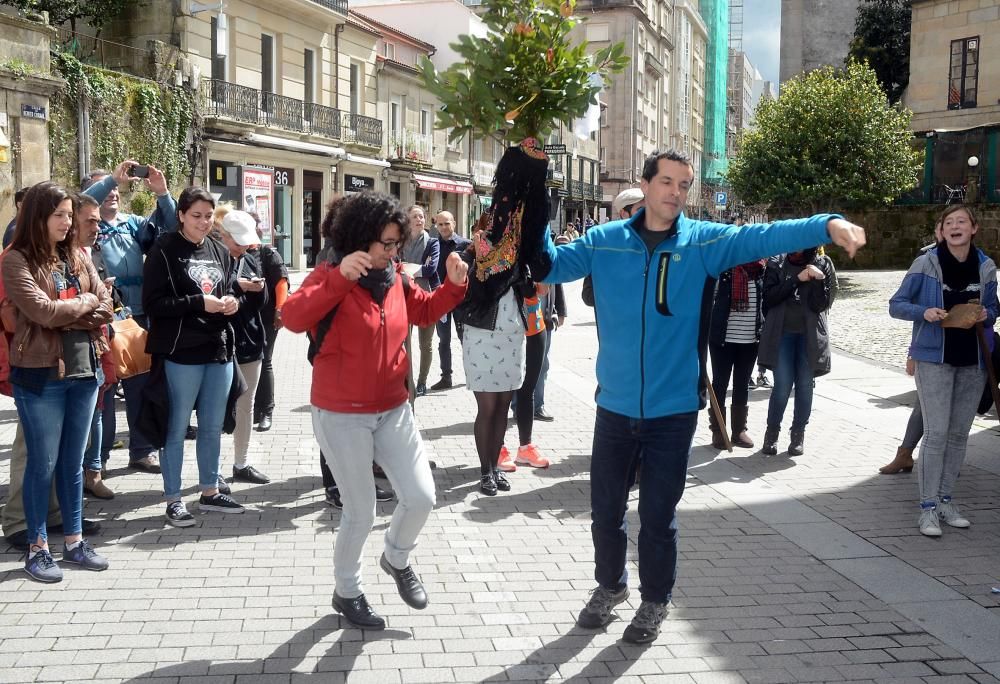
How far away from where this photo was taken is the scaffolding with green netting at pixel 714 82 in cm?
9481

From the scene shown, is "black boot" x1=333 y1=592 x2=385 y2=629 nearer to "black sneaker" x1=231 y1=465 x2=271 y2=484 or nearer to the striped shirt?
"black sneaker" x1=231 y1=465 x2=271 y2=484

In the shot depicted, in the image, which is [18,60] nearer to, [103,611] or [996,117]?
[103,611]

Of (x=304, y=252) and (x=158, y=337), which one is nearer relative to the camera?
(x=158, y=337)

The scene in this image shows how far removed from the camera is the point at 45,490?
4.71m

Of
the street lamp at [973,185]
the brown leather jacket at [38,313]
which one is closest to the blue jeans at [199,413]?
the brown leather jacket at [38,313]

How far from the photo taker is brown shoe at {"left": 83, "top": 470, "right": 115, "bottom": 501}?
609cm

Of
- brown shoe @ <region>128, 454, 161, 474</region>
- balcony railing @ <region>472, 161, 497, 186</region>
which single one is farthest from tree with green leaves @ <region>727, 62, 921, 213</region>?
brown shoe @ <region>128, 454, 161, 474</region>

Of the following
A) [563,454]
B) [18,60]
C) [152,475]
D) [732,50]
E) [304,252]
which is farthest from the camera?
[732,50]

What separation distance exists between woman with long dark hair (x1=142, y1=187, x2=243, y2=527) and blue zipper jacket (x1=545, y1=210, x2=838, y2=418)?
7.70ft

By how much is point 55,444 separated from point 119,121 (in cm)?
1951

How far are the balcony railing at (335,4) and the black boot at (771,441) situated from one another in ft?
83.4

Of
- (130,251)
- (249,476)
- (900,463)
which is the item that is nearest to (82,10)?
(130,251)

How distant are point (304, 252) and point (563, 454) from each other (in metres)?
25.0

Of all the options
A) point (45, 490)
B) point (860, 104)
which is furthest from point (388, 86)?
point (45, 490)
